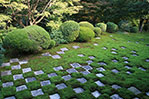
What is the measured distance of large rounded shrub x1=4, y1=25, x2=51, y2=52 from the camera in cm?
511

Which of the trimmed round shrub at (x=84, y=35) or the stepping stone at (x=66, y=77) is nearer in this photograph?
the stepping stone at (x=66, y=77)

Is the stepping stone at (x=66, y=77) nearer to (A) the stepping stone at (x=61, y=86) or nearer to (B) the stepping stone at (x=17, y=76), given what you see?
(A) the stepping stone at (x=61, y=86)

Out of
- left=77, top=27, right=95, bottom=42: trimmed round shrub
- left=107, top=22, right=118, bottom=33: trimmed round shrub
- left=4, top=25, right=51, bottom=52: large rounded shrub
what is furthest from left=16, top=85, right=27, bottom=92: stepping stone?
left=107, top=22, right=118, bottom=33: trimmed round shrub

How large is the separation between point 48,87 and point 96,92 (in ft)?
4.01

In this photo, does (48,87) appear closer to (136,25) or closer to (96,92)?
(96,92)

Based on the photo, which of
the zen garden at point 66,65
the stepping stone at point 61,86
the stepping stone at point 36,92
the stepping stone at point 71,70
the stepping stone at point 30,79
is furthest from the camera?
the stepping stone at point 71,70

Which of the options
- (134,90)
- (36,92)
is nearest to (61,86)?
(36,92)

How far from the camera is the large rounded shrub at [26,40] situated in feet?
16.8

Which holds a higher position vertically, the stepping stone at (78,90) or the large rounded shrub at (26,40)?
the large rounded shrub at (26,40)

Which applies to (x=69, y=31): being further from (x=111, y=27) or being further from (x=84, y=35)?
(x=111, y=27)

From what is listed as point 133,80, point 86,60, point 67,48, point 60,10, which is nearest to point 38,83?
point 86,60

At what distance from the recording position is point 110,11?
36.7 feet

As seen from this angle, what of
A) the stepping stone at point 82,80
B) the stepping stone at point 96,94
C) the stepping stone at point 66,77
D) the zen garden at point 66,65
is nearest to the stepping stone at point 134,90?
the zen garden at point 66,65

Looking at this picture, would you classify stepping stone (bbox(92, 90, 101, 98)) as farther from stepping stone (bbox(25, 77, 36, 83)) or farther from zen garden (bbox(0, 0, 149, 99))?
stepping stone (bbox(25, 77, 36, 83))
